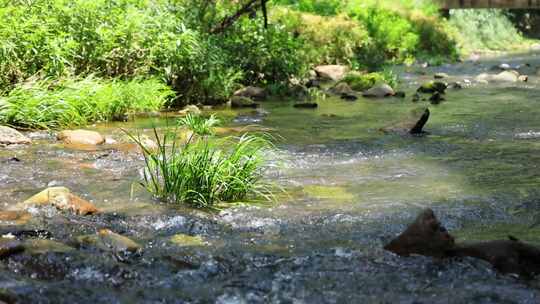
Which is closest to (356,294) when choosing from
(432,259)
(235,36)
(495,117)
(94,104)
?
(432,259)

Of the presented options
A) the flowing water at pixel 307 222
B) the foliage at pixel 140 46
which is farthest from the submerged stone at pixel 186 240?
the foliage at pixel 140 46

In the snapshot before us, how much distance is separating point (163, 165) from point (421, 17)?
20.3 meters

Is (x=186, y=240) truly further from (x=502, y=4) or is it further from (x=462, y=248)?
(x=502, y=4)

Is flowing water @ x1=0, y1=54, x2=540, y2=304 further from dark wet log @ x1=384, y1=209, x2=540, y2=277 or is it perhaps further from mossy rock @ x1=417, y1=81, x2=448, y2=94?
mossy rock @ x1=417, y1=81, x2=448, y2=94

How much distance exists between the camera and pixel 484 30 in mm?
28250

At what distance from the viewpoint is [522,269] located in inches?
160

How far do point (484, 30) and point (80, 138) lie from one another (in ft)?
74.7

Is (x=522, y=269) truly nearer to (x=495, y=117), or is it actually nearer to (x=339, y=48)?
(x=495, y=117)

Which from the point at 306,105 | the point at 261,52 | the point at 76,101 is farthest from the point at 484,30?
Result: the point at 76,101

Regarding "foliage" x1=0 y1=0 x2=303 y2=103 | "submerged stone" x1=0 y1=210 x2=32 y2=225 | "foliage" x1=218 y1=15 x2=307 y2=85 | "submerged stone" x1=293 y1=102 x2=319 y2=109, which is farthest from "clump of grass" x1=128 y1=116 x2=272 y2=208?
"foliage" x1=218 y1=15 x2=307 y2=85

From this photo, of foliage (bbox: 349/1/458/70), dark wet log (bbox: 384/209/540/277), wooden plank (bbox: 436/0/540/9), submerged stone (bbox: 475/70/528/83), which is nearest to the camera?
dark wet log (bbox: 384/209/540/277)

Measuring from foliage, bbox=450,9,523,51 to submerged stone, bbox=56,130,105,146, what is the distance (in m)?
20.4

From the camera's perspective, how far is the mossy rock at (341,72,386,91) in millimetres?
14867

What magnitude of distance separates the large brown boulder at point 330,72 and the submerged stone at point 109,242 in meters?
13.3
